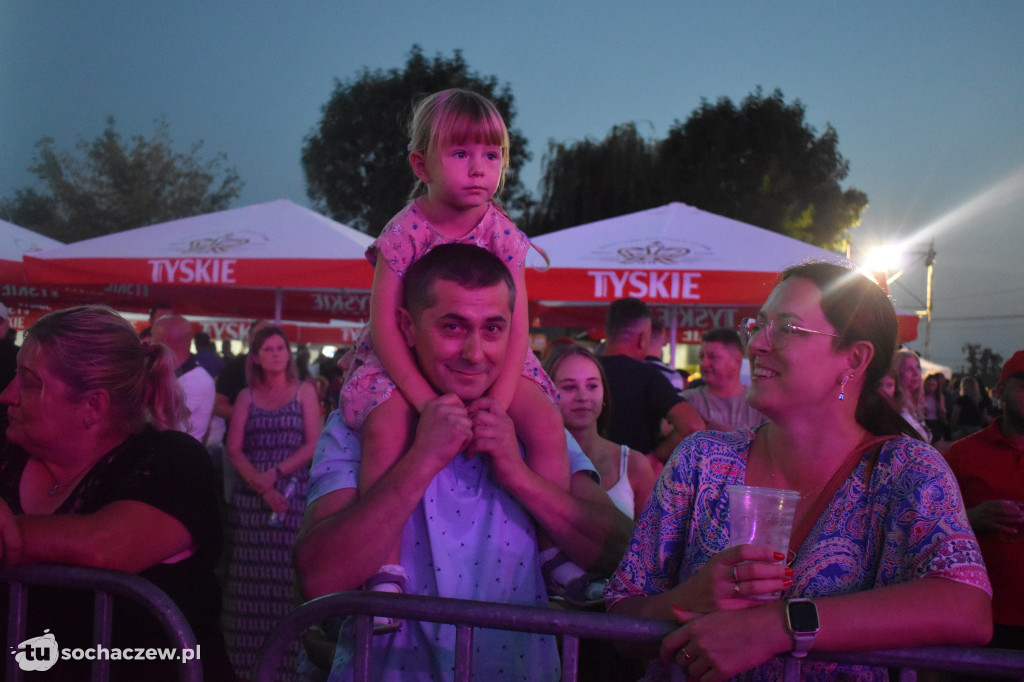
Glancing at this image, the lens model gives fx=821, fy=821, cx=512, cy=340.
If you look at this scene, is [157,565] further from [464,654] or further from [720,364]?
[720,364]

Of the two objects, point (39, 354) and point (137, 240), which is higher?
point (137, 240)

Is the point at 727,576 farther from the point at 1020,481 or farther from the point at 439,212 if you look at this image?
the point at 1020,481

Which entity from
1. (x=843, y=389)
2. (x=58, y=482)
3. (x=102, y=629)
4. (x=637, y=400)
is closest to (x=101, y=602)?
(x=102, y=629)

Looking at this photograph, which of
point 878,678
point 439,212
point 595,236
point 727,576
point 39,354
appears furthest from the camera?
point 595,236

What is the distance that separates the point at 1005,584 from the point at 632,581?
8.30 feet

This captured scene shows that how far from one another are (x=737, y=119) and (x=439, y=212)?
26.4 meters

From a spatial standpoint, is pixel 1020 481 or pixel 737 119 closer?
pixel 1020 481

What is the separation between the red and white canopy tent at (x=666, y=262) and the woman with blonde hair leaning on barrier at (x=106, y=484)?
434 cm

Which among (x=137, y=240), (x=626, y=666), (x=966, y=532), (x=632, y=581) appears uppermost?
(x=137, y=240)

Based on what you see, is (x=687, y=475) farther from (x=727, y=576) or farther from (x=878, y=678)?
(x=878, y=678)

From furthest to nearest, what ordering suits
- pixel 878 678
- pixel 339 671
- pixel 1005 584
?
pixel 1005 584
pixel 339 671
pixel 878 678

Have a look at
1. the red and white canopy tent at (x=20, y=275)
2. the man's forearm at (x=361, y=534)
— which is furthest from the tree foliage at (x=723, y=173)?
the man's forearm at (x=361, y=534)

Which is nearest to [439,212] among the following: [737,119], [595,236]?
A: [595,236]

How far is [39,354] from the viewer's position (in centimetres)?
237
